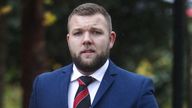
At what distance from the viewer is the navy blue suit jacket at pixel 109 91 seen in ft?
12.8

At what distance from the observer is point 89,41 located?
3.84m

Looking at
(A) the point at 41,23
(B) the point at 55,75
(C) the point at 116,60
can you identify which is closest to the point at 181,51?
(A) the point at 41,23

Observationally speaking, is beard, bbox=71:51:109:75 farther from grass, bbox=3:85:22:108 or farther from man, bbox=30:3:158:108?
grass, bbox=3:85:22:108

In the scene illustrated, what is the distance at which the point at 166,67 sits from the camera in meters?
13.3

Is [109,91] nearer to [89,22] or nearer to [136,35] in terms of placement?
[89,22]

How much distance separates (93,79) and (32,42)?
18.0 ft

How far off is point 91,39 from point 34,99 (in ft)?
1.67

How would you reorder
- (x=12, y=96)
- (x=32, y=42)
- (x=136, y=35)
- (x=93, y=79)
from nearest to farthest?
1. (x=93, y=79)
2. (x=32, y=42)
3. (x=136, y=35)
4. (x=12, y=96)

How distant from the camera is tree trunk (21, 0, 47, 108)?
9.35m

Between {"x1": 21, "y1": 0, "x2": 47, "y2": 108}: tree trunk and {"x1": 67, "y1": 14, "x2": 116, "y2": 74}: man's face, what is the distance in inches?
213

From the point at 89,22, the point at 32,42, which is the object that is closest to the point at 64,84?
the point at 89,22

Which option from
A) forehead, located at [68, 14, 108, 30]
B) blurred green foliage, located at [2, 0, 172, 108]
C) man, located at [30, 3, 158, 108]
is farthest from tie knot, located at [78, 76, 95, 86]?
blurred green foliage, located at [2, 0, 172, 108]

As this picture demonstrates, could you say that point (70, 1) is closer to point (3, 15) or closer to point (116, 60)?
point (3, 15)

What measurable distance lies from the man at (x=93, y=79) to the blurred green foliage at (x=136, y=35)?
8330mm
